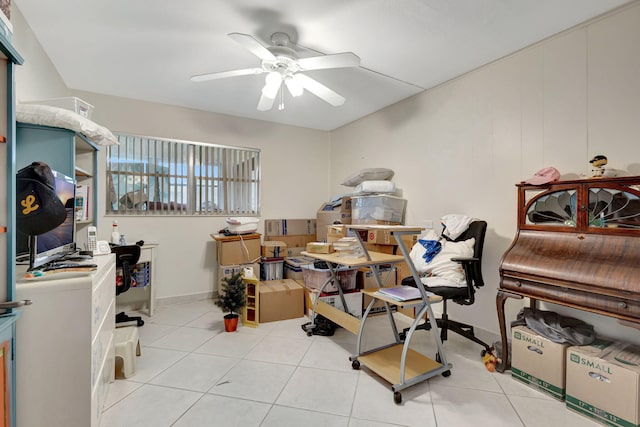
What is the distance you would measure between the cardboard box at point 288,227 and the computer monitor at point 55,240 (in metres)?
2.50

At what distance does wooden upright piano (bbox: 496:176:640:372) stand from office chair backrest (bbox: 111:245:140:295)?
3.29m

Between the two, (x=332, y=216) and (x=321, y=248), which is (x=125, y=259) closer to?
(x=321, y=248)

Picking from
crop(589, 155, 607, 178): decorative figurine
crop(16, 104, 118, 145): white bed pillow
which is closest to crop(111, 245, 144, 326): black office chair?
crop(16, 104, 118, 145): white bed pillow

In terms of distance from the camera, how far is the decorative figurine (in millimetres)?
1857

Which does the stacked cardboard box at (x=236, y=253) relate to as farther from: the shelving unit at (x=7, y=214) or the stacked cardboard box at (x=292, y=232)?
the shelving unit at (x=7, y=214)

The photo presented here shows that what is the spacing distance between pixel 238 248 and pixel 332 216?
1.37 metres

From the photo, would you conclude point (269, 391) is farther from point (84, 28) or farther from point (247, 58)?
point (84, 28)

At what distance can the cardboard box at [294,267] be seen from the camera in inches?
147

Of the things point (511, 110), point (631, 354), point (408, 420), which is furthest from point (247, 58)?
point (631, 354)

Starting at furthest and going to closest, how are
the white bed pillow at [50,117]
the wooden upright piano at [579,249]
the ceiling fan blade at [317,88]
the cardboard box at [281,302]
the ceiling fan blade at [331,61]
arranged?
the cardboard box at [281,302], the ceiling fan blade at [317,88], the ceiling fan blade at [331,61], the white bed pillow at [50,117], the wooden upright piano at [579,249]

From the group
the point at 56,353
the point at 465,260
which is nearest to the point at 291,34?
the point at 465,260

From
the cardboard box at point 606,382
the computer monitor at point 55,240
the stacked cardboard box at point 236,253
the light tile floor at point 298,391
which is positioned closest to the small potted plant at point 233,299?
the light tile floor at point 298,391

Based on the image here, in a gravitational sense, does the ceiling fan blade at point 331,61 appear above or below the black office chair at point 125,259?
above

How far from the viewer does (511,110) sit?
8.34 ft
